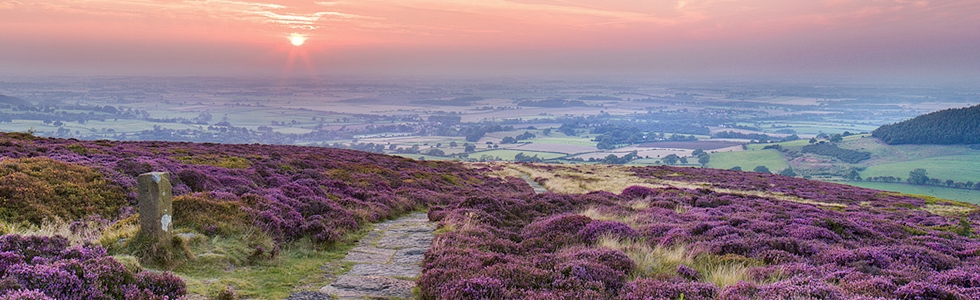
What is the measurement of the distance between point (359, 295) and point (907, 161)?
156 metres

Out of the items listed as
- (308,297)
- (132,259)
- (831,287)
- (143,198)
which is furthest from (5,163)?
(831,287)

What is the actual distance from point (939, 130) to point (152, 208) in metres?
201

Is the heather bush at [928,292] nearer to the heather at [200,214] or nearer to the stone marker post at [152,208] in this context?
the heather at [200,214]

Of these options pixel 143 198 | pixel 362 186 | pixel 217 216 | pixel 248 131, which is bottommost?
pixel 248 131

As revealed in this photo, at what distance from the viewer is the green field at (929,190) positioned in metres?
82.2

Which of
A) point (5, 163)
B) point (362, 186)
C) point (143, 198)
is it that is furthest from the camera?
point (362, 186)

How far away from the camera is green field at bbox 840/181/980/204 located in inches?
3234

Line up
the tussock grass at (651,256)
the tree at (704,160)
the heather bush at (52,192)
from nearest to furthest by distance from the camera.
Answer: the tussock grass at (651,256)
the heather bush at (52,192)
the tree at (704,160)

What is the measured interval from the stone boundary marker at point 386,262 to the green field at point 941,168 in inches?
4715

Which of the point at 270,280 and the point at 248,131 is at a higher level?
the point at 270,280

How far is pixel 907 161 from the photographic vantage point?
406 ft

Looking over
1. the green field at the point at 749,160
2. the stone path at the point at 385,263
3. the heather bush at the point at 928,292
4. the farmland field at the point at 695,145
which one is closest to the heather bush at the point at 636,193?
the stone path at the point at 385,263

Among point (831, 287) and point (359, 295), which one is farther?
point (359, 295)

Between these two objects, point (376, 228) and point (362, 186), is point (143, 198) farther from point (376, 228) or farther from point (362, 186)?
point (362, 186)
